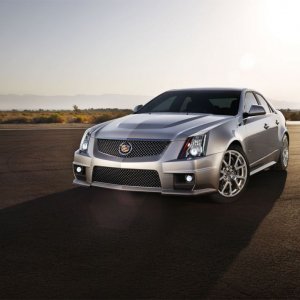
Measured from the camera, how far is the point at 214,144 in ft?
21.6

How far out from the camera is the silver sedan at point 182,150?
6.29 m

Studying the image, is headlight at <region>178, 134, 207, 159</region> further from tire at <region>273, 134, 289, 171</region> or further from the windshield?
tire at <region>273, 134, 289, 171</region>

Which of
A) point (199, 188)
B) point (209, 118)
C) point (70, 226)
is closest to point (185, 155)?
point (199, 188)

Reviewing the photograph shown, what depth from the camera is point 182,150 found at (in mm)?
6312

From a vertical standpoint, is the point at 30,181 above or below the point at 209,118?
below

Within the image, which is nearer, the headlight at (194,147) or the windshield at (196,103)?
the headlight at (194,147)

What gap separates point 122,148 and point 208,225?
162 cm

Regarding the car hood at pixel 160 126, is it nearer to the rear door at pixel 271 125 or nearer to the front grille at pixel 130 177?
the front grille at pixel 130 177

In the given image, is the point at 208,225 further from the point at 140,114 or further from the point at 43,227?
the point at 140,114

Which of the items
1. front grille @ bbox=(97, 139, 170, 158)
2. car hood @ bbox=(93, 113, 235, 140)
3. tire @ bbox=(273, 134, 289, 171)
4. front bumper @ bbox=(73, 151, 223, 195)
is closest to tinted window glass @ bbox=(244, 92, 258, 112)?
car hood @ bbox=(93, 113, 235, 140)

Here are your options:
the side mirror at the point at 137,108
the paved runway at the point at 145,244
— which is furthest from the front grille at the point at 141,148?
the side mirror at the point at 137,108

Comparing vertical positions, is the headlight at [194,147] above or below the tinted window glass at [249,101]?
below

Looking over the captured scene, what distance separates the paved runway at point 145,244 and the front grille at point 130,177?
33 centimetres

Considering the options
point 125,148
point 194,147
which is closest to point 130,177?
point 125,148
